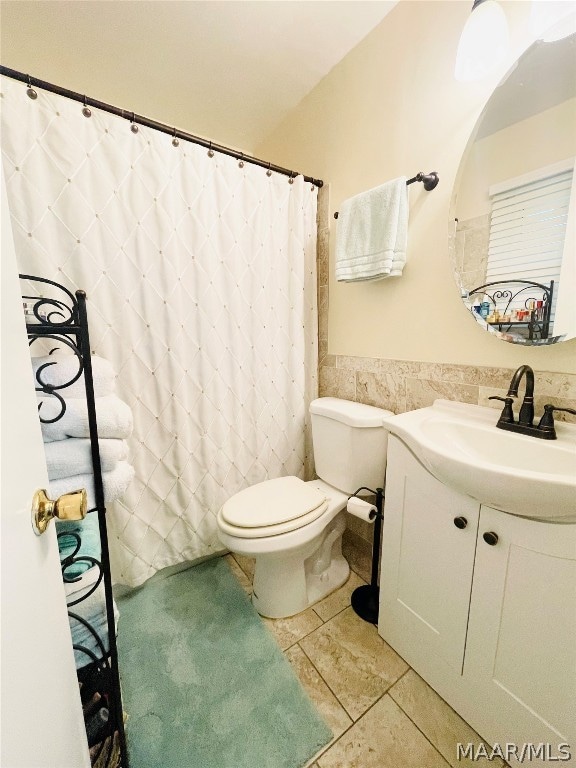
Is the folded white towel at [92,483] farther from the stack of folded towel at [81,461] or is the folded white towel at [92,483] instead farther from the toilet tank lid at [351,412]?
the toilet tank lid at [351,412]

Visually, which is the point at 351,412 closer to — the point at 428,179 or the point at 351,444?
the point at 351,444

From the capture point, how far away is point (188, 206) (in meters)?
1.21

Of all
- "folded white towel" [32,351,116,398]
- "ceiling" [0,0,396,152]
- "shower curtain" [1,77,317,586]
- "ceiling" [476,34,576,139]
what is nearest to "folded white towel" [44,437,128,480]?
"folded white towel" [32,351,116,398]

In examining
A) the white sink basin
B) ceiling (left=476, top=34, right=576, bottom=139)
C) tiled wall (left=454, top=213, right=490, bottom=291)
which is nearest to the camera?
the white sink basin

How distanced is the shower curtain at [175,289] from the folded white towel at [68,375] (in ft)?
1.28

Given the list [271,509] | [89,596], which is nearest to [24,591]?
[89,596]

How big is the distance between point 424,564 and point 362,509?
263 millimetres

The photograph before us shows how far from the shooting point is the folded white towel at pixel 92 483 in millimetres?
642

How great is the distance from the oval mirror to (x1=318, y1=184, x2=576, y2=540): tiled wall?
0.45 ft

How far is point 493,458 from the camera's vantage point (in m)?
0.89

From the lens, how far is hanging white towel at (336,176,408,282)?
3.67 feet

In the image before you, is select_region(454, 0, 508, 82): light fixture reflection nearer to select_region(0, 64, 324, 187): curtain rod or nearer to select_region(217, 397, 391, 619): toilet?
select_region(0, 64, 324, 187): curtain rod
